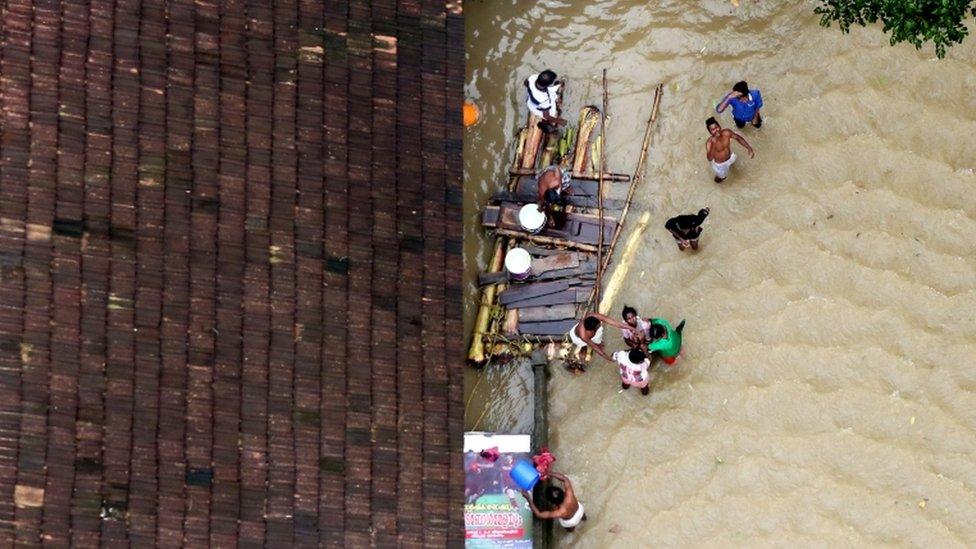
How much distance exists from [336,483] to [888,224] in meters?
5.81

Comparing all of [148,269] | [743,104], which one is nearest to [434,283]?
[148,269]

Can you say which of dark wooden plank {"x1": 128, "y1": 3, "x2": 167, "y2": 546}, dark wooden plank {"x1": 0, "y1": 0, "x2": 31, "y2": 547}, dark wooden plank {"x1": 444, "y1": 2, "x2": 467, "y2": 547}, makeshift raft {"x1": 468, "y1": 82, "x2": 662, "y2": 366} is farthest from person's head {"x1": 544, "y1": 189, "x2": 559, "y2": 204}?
dark wooden plank {"x1": 0, "y1": 0, "x2": 31, "y2": 547}

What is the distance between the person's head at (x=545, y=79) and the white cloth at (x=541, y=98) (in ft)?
→ 0.31

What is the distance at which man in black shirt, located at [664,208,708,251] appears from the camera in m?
10.7

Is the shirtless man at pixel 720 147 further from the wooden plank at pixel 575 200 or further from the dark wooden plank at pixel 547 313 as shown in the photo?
the dark wooden plank at pixel 547 313

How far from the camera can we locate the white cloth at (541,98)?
11.3 m

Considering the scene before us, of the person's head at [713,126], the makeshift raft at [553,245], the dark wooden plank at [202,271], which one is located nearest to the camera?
the dark wooden plank at [202,271]

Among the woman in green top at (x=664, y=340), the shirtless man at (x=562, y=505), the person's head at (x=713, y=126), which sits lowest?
the shirtless man at (x=562, y=505)

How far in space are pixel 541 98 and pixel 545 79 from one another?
0.94 feet

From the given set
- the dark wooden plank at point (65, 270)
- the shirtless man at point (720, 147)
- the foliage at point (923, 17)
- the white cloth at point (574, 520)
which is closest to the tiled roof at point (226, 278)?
the dark wooden plank at point (65, 270)

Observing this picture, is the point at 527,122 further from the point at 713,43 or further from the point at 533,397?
the point at 533,397

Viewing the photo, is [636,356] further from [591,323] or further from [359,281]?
[359,281]

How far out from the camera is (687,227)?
10703 mm

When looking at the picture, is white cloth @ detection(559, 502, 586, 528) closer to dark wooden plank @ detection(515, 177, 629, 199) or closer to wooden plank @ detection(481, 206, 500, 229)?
wooden plank @ detection(481, 206, 500, 229)
